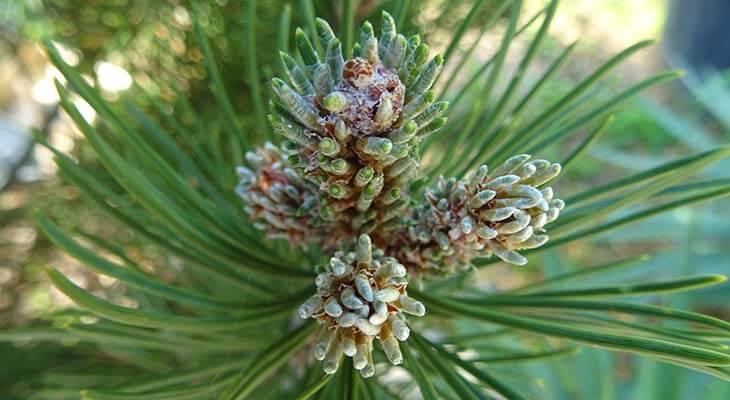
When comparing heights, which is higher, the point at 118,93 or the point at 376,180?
the point at 118,93

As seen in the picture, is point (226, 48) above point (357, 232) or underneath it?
above

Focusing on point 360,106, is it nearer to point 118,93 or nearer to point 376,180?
point 376,180

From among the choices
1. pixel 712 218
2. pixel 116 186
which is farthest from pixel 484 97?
pixel 712 218

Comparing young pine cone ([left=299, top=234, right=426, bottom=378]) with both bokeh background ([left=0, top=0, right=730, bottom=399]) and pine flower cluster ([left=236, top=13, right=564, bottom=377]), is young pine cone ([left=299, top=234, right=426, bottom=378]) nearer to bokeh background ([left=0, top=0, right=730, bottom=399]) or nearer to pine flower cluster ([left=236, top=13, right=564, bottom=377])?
pine flower cluster ([left=236, top=13, right=564, bottom=377])

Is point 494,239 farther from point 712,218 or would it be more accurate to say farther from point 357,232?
point 712,218

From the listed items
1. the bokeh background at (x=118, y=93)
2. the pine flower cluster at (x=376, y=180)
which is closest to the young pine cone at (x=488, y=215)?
the pine flower cluster at (x=376, y=180)

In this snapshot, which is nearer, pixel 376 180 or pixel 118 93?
pixel 376 180

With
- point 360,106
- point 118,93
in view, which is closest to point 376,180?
point 360,106
